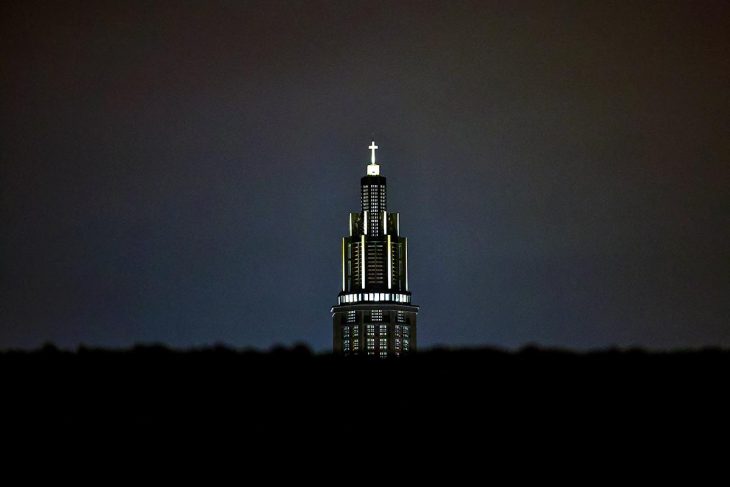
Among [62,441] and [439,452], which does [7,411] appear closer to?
[62,441]

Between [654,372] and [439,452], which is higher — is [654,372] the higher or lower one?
the higher one

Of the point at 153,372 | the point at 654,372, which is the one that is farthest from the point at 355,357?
the point at 654,372

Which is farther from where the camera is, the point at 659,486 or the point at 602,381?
the point at 602,381

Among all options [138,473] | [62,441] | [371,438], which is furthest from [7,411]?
[371,438]

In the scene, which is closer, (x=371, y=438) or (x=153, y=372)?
(x=371, y=438)

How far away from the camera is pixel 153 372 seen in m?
17.6

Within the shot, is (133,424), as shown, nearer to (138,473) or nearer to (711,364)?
(138,473)

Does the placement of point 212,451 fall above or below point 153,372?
below

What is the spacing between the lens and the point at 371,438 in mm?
16188

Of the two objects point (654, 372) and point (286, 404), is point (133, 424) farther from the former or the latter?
point (654, 372)

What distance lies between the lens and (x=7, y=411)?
1691cm

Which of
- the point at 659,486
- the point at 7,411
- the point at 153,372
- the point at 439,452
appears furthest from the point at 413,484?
the point at 7,411

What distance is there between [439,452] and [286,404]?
2154 millimetres

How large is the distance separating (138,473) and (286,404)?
2139 millimetres
